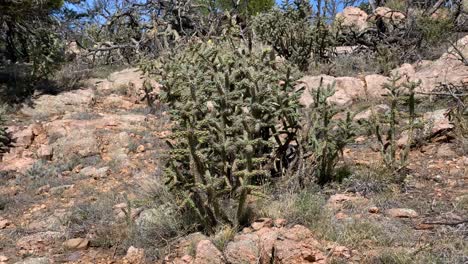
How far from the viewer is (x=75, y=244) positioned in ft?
12.3

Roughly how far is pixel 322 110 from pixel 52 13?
283 inches

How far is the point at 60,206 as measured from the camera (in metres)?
4.54

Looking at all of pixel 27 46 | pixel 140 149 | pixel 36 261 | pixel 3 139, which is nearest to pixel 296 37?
pixel 140 149

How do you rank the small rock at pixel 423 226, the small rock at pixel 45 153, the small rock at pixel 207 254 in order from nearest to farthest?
the small rock at pixel 207 254
the small rock at pixel 423 226
the small rock at pixel 45 153

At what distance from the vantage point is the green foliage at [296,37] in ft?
26.1

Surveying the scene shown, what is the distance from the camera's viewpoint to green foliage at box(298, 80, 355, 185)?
416 cm

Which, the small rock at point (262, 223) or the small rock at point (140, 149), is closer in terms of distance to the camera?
the small rock at point (262, 223)

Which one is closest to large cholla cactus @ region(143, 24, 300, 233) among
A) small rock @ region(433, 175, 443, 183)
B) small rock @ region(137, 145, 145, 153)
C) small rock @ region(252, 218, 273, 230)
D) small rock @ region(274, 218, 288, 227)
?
small rock @ region(252, 218, 273, 230)

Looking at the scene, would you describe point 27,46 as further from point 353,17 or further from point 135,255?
point 353,17

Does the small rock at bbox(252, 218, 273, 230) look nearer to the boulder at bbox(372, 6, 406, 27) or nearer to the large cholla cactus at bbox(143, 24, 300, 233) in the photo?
the large cholla cactus at bbox(143, 24, 300, 233)

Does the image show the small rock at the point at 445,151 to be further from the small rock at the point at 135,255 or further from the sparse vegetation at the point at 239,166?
the small rock at the point at 135,255

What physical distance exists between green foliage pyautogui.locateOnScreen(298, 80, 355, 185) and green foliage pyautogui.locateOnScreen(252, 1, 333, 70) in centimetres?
352

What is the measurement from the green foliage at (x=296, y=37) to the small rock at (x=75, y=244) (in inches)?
193

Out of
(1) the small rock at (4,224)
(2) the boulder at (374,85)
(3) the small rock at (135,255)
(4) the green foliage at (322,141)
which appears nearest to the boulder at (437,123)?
(4) the green foliage at (322,141)
